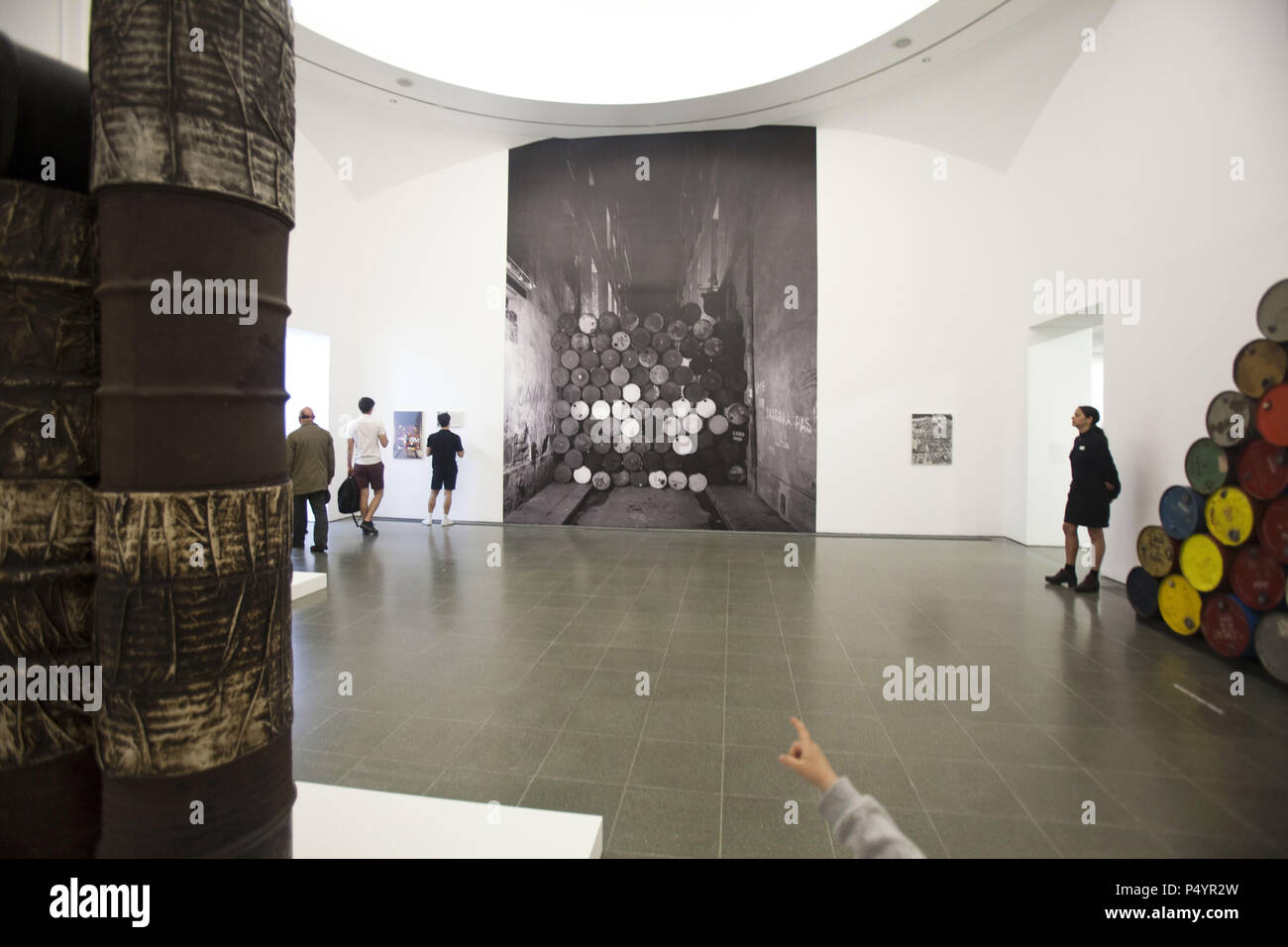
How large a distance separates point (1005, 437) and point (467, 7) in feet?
34.6

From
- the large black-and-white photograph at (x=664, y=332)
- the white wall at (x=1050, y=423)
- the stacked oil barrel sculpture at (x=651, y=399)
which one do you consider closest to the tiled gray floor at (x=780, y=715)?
the white wall at (x=1050, y=423)

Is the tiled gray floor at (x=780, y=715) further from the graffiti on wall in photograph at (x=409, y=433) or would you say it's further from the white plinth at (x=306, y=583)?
the graffiti on wall in photograph at (x=409, y=433)

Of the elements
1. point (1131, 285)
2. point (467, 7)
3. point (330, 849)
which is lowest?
point (330, 849)

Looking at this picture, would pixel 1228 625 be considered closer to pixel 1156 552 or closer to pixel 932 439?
pixel 1156 552

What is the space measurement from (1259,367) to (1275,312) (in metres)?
0.37

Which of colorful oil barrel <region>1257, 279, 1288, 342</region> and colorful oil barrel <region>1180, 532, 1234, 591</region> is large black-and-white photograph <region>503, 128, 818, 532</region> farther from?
colorful oil barrel <region>1257, 279, 1288, 342</region>

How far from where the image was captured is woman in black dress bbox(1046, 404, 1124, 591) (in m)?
6.57

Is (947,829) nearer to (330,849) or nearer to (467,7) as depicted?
(330,849)

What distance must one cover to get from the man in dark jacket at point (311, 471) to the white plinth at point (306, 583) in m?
1.98

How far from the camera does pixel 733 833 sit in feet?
8.38

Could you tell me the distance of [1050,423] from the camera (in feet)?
31.3

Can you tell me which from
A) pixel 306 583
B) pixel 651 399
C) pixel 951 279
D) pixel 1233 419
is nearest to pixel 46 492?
pixel 306 583

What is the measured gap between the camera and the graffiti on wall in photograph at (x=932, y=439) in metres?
10.4
